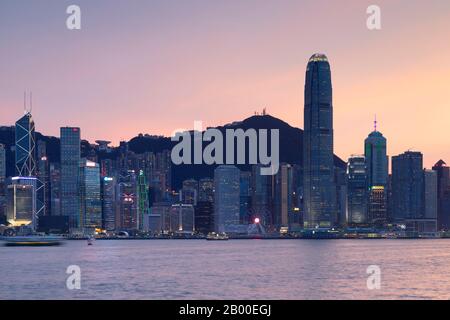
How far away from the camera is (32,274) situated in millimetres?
93375

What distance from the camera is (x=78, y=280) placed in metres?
84.1
